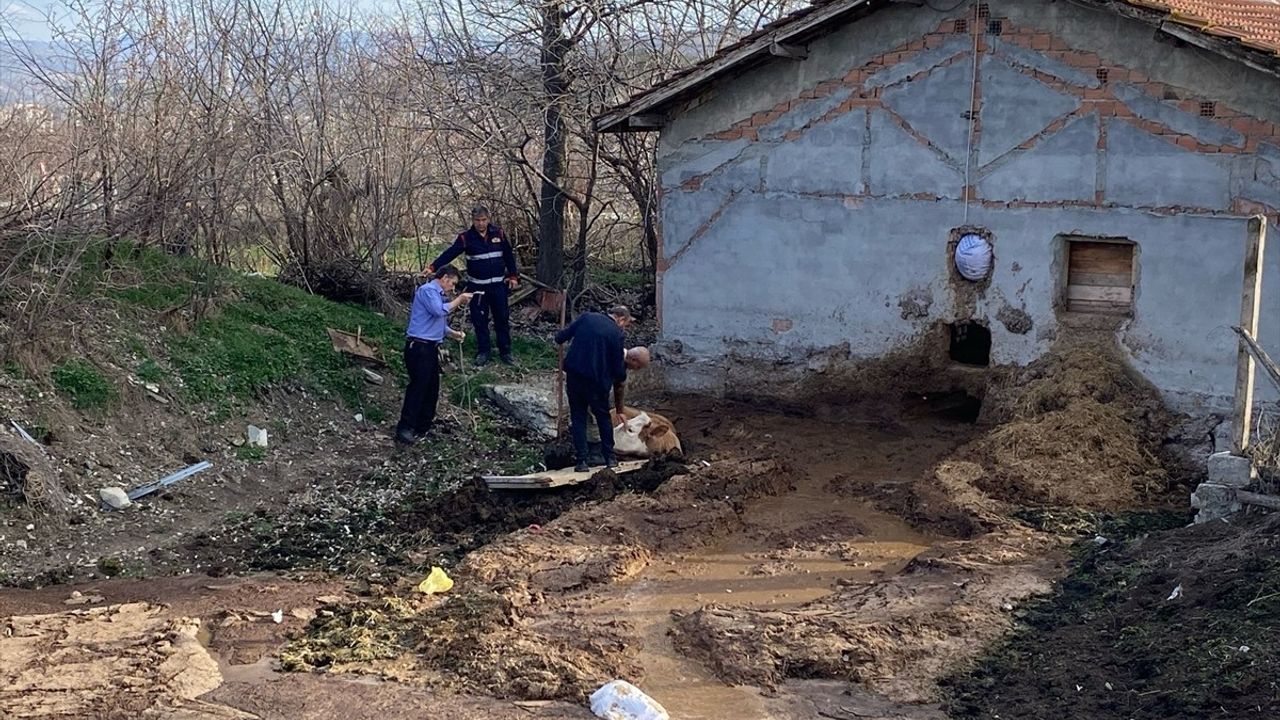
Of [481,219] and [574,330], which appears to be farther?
[481,219]

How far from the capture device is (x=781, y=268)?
1416cm

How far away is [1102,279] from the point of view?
12.8 metres

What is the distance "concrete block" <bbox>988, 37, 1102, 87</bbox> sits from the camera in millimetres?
12320

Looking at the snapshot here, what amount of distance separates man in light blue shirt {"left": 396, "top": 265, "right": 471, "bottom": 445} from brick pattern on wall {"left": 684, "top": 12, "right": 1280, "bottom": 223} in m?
4.08

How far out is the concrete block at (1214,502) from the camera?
995 cm

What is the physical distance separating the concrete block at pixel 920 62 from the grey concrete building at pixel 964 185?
20 mm

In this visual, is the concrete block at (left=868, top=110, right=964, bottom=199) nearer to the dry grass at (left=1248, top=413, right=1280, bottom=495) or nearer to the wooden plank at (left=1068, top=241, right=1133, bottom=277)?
the wooden plank at (left=1068, top=241, right=1133, bottom=277)

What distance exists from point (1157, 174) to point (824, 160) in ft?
10.8

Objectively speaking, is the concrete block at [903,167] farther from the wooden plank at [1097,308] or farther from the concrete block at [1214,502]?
the concrete block at [1214,502]

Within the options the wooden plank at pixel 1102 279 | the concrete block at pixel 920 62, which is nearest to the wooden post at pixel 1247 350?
the wooden plank at pixel 1102 279

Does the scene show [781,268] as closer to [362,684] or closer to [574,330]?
[574,330]

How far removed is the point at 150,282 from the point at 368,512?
13.6ft

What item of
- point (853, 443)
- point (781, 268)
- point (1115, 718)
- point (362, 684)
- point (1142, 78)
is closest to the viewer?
point (1115, 718)

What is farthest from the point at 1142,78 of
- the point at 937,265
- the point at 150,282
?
the point at 150,282
